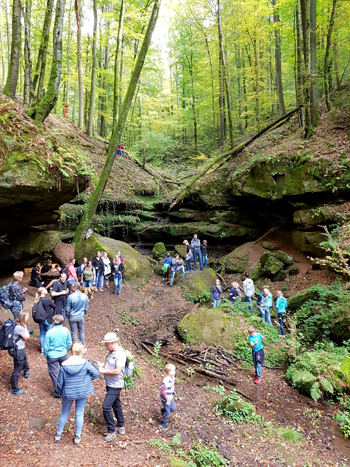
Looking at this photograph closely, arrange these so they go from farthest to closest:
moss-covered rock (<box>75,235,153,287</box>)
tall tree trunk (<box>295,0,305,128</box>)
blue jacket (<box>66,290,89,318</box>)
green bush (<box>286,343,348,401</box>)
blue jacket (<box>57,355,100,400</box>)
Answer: tall tree trunk (<box>295,0,305,128</box>) → moss-covered rock (<box>75,235,153,287</box>) → blue jacket (<box>66,290,89,318</box>) → green bush (<box>286,343,348,401</box>) → blue jacket (<box>57,355,100,400</box>)

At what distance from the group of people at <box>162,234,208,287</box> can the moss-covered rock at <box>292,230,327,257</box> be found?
4.81 meters

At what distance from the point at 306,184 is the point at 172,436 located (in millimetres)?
11755

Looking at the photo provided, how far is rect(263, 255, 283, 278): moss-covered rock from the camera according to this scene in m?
13.2

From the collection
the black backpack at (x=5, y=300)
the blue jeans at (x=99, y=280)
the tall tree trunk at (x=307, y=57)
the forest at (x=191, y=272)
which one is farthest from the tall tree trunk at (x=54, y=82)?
the tall tree trunk at (x=307, y=57)

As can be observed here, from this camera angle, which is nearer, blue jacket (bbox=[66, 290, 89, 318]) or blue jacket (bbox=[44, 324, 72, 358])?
blue jacket (bbox=[44, 324, 72, 358])

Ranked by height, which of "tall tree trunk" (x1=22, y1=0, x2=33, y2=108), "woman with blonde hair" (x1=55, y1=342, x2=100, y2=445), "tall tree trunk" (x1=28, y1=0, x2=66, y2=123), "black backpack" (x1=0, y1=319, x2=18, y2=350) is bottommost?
"woman with blonde hair" (x1=55, y1=342, x2=100, y2=445)

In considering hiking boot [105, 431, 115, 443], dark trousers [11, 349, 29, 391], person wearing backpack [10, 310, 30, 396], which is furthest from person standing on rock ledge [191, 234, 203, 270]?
hiking boot [105, 431, 115, 443]

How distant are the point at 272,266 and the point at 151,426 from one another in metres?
10.0

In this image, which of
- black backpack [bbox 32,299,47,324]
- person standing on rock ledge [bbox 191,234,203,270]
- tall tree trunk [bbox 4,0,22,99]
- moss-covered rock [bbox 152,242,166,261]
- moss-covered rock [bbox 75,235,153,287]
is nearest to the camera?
black backpack [bbox 32,299,47,324]

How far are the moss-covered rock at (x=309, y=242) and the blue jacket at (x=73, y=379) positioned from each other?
1125cm

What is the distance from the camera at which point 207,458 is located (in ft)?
14.3

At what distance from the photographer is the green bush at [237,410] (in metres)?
5.65

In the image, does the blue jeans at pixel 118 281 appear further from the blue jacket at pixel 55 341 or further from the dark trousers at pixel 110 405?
the dark trousers at pixel 110 405

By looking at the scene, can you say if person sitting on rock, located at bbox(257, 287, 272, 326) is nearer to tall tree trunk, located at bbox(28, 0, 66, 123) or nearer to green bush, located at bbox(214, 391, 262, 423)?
green bush, located at bbox(214, 391, 262, 423)
